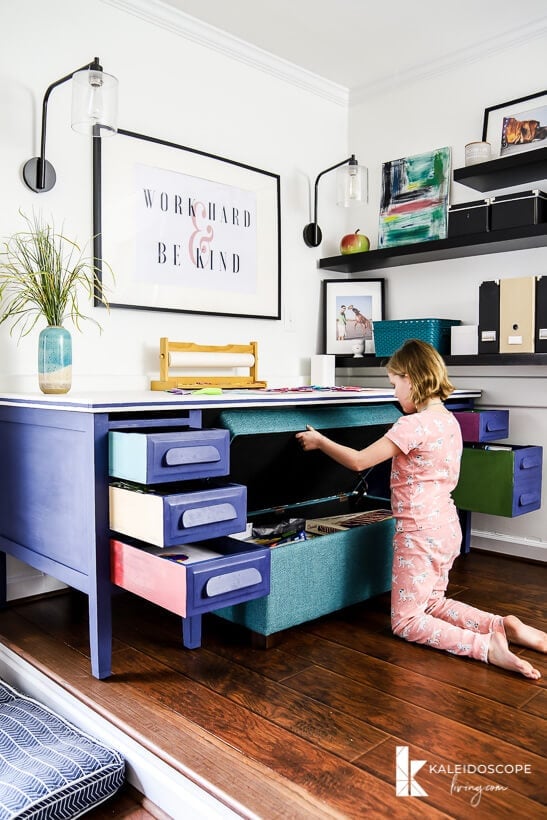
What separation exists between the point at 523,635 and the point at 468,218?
1768mm

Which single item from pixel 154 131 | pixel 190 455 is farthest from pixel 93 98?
pixel 190 455

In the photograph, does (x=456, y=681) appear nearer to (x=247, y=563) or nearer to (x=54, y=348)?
(x=247, y=563)

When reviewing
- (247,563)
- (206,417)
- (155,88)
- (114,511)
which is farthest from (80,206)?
(247,563)

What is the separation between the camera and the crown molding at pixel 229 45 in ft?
8.91

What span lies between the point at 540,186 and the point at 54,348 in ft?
7.09

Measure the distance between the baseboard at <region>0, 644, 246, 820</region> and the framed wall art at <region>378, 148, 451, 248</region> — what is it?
97.4 inches

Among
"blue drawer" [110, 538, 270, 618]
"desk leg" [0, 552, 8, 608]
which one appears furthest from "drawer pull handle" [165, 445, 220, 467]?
"desk leg" [0, 552, 8, 608]

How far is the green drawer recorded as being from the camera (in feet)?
9.13

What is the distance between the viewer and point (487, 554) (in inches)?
124

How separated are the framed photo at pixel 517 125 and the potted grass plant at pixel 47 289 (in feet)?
6.16

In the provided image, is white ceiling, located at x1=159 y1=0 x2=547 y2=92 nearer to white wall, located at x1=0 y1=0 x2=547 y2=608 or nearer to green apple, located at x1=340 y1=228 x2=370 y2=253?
white wall, located at x1=0 y1=0 x2=547 y2=608

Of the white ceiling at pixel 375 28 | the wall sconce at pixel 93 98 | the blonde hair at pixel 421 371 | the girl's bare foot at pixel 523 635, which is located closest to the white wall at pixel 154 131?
the white ceiling at pixel 375 28

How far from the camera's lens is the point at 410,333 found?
10.3ft

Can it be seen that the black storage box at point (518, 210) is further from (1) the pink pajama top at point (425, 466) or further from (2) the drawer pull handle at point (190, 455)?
(2) the drawer pull handle at point (190, 455)
